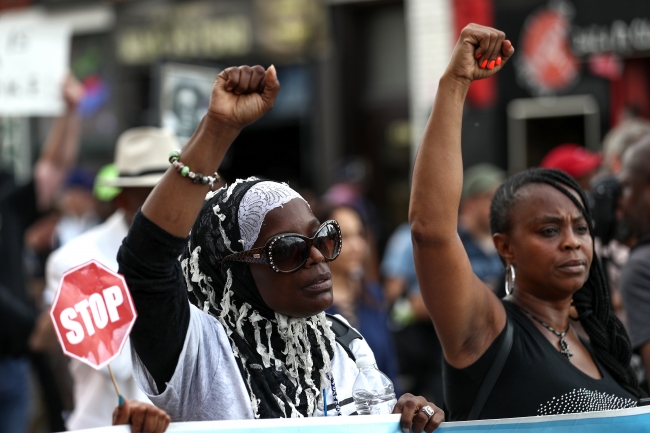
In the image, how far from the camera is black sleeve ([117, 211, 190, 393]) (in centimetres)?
200

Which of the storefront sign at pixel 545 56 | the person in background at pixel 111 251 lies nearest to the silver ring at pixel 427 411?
Answer: the person in background at pixel 111 251

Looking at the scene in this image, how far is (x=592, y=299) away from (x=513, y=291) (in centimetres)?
28

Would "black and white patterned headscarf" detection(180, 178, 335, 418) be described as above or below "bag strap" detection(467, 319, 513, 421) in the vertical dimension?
above

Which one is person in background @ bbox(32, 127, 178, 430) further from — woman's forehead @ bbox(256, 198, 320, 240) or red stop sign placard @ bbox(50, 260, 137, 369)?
red stop sign placard @ bbox(50, 260, 137, 369)

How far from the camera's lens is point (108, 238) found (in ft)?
14.1

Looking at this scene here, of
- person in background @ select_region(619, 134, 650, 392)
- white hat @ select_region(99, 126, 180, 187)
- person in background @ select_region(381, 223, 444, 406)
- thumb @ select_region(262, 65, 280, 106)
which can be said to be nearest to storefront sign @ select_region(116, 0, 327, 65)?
person in background @ select_region(381, 223, 444, 406)

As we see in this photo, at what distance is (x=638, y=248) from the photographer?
338 cm

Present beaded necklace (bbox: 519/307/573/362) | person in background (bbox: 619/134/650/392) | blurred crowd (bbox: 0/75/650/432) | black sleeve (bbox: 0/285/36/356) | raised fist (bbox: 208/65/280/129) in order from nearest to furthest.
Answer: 1. raised fist (bbox: 208/65/280/129)
2. beaded necklace (bbox: 519/307/573/362)
3. person in background (bbox: 619/134/650/392)
4. blurred crowd (bbox: 0/75/650/432)
5. black sleeve (bbox: 0/285/36/356)

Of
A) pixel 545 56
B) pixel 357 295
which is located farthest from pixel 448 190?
pixel 545 56

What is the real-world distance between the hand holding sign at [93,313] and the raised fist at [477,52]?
1032mm

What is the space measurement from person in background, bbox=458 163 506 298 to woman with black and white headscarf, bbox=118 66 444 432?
3533mm

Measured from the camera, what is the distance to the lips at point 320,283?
7.96 feet

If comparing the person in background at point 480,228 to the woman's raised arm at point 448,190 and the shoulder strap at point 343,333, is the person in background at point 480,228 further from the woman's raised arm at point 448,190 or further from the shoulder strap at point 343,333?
the woman's raised arm at point 448,190

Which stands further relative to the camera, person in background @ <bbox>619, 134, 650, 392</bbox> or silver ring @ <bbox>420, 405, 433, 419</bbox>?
person in background @ <bbox>619, 134, 650, 392</bbox>
